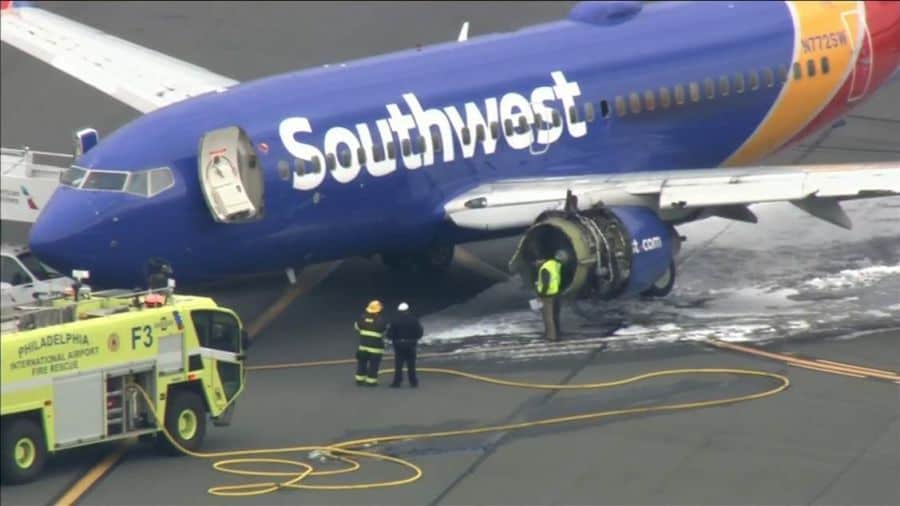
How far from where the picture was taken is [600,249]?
1681 inches

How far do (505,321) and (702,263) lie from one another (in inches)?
238

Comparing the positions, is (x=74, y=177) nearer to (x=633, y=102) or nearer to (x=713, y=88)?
(x=633, y=102)

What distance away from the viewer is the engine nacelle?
42.6 meters

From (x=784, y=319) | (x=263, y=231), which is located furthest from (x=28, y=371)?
(x=784, y=319)

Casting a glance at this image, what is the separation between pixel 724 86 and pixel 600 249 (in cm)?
815

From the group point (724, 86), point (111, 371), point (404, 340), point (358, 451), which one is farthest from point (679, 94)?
point (111, 371)

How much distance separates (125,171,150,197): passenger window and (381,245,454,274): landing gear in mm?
7350

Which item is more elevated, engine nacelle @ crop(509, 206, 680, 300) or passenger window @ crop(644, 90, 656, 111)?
passenger window @ crop(644, 90, 656, 111)

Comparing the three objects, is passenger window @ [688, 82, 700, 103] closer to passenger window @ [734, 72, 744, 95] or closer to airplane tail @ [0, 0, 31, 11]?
passenger window @ [734, 72, 744, 95]

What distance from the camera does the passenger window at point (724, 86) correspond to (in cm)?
4916

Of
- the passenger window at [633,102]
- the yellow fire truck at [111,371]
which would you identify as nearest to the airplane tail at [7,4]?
the passenger window at [633,102]

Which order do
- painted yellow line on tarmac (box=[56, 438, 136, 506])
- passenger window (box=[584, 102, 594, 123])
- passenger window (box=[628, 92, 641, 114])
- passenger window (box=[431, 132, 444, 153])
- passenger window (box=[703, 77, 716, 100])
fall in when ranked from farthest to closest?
passenger window (box=[703, 77, 716, 100])
passenger window (box=[628, 92, 641, 114])
passenger window (box=[584, 102, 594, 123])
passenger window (box=[431, 132, 444, 153])
painted yellow line on tarmac (box=[56, 438, 136, 506])

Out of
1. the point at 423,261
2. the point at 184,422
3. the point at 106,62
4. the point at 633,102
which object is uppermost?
the point at 106,62

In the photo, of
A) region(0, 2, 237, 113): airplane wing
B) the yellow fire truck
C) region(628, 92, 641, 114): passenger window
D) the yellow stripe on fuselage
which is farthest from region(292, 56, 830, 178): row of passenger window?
region(0, 2, 237, 113): airplane wing
